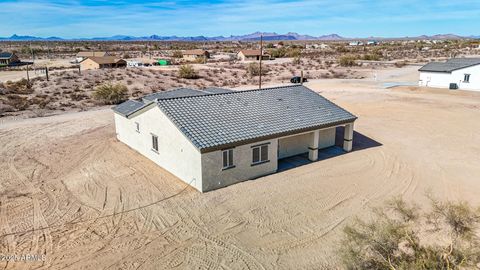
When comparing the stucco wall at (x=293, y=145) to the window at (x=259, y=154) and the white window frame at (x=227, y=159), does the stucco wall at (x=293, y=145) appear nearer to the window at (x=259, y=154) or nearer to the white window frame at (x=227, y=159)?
the window at (x=259, y=154)

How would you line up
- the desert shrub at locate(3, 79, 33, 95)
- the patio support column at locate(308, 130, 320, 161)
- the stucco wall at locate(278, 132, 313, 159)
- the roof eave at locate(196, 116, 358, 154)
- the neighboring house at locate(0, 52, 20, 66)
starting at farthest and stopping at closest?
the neighboring house at locate(0, 52, 20, 66)
the desert shrub at locate(3, 79, 33, 95)
the stucco wall at locate(278, 132, 313, 159)
the patio support column at locate(308, 130, 320, 161)
the roof eave at locate(196, 116, 358, 154)

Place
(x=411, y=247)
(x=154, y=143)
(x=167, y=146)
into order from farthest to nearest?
(x=154, y=143)
(x=167, y=146)
(x=411, y=247)

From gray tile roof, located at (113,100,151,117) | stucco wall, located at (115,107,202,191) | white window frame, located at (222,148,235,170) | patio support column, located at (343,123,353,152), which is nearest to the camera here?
stucco wall, located at (115,107,202,191)

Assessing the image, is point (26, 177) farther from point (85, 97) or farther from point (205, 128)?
point (85, 97)

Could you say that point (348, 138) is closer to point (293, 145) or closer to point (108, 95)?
point (293, 145)

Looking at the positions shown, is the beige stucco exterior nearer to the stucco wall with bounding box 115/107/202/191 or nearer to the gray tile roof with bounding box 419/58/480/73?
the stucco wall with bounding box 115/107/202/191

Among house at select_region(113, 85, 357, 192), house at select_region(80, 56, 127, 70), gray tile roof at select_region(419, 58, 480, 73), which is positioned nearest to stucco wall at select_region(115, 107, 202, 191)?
house at select_region(113, 85, 357, 192)

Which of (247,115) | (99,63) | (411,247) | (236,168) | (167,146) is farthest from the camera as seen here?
(99,63)

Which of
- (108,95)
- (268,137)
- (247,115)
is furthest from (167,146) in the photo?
(108,95)
